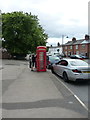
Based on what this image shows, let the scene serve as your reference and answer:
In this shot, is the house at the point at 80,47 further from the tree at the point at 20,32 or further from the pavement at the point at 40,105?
the pavement at the point at 40,105

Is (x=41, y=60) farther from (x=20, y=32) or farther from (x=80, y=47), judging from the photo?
(x=80, y=47)

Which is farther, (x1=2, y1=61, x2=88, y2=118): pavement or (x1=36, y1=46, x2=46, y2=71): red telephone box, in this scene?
(x1=36, y1=46, x2=46, y2=71): red telephone box

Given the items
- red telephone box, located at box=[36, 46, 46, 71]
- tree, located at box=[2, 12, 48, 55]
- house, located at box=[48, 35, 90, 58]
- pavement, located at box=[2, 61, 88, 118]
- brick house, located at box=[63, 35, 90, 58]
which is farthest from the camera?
brick house, located at box=[63, 35, 90, 58]

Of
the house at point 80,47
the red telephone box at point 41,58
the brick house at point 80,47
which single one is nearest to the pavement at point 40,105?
the red telephone box at point 41,58

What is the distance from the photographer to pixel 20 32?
2812 cm

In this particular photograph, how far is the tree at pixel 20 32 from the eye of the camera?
28.0 meters

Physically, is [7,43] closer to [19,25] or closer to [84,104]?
[19,25]

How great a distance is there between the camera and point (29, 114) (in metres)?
4.21

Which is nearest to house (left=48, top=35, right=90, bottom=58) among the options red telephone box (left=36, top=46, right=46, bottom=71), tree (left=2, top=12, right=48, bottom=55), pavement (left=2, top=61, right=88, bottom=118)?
tree (left=2, top=12, right=48, bottom=55)

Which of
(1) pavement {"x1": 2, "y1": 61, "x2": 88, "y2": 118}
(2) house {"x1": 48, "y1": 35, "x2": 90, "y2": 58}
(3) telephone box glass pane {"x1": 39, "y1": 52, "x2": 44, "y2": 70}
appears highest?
(2) house {"x1": 48, "y1": 35, "x2": 90, "y2": 58}

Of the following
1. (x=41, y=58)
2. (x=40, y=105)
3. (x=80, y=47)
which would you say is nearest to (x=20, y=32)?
(x=41, y=58)

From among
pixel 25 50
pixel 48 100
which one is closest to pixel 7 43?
pixel 25 50

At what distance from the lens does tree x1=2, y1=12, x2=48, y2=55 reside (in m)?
28.0

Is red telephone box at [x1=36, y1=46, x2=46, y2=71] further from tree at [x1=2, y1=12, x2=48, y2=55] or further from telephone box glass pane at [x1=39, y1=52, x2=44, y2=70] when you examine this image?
tree at [x1=2, y1=12, x2=48, y2=55]
